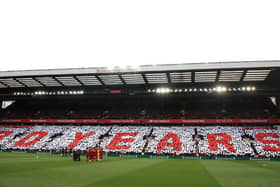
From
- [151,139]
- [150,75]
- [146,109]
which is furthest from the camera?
[146,109]

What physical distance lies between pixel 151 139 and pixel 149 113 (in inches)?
362

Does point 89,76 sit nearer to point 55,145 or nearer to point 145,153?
point 55,145

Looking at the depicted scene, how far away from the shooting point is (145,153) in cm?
3653

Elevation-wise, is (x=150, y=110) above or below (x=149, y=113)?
above

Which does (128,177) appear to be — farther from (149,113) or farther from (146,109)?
(146,109)

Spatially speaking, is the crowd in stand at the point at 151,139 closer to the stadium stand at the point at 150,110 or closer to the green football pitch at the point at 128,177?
the stadium stand at the point at 150,110

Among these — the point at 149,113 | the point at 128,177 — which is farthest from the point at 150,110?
the point at 128,177

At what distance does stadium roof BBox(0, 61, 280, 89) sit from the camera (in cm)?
3619

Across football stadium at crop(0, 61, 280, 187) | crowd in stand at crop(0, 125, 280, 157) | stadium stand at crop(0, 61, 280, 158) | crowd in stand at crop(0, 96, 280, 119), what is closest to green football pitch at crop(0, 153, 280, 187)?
football stadium at crop(0, 61, 280, 187)

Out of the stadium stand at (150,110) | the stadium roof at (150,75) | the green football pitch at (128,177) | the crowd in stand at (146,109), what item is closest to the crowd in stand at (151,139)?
the stadium stand at (150,110)

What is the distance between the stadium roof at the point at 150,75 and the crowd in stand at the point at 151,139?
8664 millimetres

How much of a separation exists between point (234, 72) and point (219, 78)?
3.29 m

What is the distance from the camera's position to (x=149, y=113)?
49.0 metres

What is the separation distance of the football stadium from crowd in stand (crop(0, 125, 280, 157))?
15 centimetres
